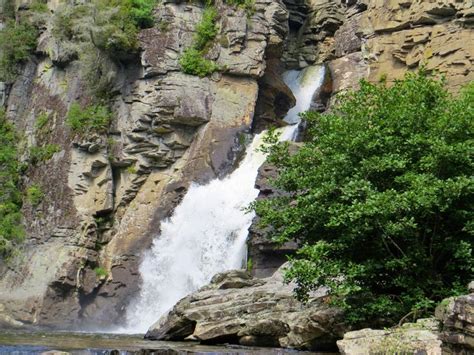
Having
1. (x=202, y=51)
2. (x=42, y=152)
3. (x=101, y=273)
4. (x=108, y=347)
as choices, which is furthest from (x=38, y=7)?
(x=108, y=347)

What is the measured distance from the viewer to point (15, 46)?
38.0 meters

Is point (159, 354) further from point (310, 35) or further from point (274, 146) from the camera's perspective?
point (310, 35)

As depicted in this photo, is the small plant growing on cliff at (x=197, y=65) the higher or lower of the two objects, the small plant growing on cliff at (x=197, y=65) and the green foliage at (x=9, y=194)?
the higher

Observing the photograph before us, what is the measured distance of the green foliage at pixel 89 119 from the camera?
3184 cm

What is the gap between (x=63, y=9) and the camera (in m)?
35.4

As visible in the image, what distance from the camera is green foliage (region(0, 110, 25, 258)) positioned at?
3102cm

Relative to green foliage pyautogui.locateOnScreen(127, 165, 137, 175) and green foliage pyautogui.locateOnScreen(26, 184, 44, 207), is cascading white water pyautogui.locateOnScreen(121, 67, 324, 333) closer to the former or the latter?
green foliage pyautogui.locateOnScreen(127, 165, 137, 175)

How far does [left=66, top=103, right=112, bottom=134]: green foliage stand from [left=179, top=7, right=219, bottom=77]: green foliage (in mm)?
4212

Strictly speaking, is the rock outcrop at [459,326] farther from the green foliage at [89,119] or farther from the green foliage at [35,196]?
the green foliage at [35,196]

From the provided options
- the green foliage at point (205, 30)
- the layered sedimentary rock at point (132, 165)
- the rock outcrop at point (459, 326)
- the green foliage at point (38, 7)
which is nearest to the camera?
the rock outcrop at point (459, 326)

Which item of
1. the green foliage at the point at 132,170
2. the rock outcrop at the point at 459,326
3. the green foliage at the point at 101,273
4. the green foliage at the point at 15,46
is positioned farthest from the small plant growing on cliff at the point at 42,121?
the rock outcrop at the point at 459,326

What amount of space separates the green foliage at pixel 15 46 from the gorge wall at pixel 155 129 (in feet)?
13.9

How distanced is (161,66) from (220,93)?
111 inches

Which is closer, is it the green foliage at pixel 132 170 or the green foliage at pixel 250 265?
the green foliage at pixel 250 265
